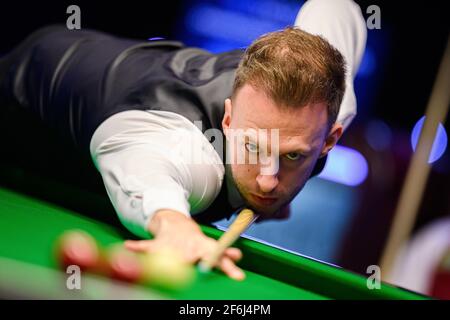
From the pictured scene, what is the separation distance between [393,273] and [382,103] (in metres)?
1.51

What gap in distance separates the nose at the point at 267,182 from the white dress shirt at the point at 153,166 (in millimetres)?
197

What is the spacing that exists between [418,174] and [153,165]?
14.1 ft

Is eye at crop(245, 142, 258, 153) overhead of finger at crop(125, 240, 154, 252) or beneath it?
overhead

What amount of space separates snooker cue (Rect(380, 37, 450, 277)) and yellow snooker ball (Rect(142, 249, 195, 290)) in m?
4.34

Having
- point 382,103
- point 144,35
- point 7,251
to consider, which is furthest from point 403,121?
point 7,251

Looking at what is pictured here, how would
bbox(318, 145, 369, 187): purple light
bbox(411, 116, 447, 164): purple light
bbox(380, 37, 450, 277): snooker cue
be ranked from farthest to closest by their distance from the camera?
bbox(318, 145, 369, 187): purple light → bbox(411, 116, 447, 164): purple light → bbox(380, 37, 450, 277): snooker cue

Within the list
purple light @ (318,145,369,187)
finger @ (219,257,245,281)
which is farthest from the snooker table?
purple light @ (318,145,369,187)

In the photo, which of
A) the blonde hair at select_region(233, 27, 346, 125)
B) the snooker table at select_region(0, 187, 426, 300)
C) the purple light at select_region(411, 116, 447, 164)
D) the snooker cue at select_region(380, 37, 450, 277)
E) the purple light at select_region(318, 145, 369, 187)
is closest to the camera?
the snooker table at select_region(0, 187, 426, 300)

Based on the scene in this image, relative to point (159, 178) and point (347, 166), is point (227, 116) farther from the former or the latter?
point (347, 166)

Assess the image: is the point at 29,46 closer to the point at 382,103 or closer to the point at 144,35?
the point at 144,35

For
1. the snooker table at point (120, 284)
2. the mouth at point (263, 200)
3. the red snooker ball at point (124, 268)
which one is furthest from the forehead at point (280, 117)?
the red snooker ball at point (124, 268)

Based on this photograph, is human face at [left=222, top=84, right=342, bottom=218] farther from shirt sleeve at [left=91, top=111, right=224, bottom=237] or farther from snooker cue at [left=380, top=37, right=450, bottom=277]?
snooker cue at [left=380, top=37, right=450, bottom=277]

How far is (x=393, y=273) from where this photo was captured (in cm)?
587

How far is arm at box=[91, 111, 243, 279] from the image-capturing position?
2.04m
